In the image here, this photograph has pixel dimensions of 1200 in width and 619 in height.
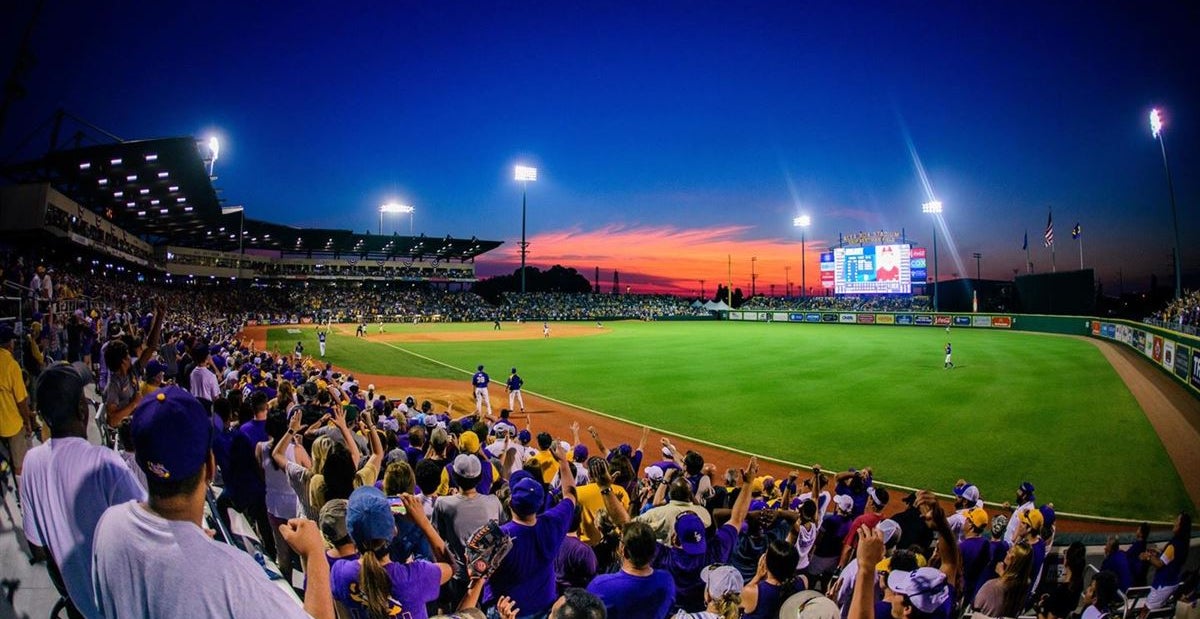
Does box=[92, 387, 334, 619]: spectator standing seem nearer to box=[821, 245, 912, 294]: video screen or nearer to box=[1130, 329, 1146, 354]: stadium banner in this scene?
box=[1130, 329, 1146, 354]: stadium banner

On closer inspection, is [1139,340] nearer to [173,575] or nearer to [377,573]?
[377,573]

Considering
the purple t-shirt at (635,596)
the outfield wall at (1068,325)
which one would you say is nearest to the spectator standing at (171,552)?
the purple t-shirt at (635,596)

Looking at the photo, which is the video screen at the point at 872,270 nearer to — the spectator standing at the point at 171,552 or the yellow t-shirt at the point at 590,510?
the yellow t-shirt at the point at 590,510

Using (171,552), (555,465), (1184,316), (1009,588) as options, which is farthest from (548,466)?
(1184,316)

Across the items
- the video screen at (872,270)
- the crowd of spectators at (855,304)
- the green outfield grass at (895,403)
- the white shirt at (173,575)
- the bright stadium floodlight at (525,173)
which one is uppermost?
the bright stadium floodlight at (525,173)

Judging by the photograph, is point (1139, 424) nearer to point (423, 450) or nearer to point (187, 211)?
point (423, 450)

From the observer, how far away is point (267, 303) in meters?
78.0

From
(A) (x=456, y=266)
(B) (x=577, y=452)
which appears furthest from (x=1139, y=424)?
(A) (x=456, y=266)

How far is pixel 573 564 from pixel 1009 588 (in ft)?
13.0

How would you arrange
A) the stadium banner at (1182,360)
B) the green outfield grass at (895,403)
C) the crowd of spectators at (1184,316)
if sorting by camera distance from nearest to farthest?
1. the green outfield grass at (895,403)
2. the stadium banner at (1182,360)
3. the crowd of spectators at (1184,316)

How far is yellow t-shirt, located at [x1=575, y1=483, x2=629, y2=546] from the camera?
5.34 metres

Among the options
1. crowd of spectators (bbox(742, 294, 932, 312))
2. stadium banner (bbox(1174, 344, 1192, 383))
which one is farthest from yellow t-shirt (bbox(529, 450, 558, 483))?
crowd of spectators (bbox(742, 294, 932, 312))

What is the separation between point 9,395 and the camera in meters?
5.90

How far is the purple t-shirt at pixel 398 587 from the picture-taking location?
3113mm
